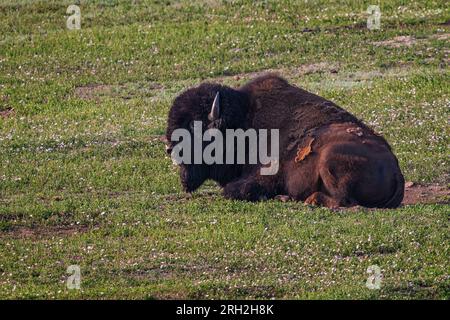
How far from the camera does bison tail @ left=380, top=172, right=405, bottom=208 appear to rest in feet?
48.3

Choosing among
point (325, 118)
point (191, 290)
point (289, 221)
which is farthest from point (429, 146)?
point (191, 290)

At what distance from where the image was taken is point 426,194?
51.2 ft

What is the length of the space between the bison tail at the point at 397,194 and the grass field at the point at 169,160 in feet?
0.54

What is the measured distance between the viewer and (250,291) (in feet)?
38.8

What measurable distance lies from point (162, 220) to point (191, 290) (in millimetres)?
2636

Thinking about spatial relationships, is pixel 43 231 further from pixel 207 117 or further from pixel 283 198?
pixel 283 198

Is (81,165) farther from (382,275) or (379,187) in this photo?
(382,275)

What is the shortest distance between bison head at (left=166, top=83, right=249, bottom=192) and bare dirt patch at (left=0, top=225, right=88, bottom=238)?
6.17ft

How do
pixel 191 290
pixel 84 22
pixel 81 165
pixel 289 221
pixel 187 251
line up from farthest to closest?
pixel 84 22, pixel 81 165, pixel 289 221, pixel 187 251, pixel 191 290

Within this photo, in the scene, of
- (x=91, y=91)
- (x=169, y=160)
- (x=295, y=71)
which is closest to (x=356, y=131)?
(x=169, y=160)

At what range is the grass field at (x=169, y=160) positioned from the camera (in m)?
12.5

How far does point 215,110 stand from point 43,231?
2.56 m

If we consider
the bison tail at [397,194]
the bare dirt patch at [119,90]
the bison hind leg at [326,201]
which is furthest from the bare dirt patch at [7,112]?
the bison tail at [397,194]

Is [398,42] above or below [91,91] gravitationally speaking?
above
